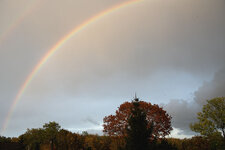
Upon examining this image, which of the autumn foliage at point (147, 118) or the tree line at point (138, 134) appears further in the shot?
the autumn foliage at point (147, 118)

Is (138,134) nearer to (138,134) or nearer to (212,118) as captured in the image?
(138,134)

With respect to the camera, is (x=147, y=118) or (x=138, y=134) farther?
(x=147, y=118)

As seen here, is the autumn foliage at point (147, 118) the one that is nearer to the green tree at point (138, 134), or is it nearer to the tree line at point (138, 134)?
the tree line at point (138, 134)

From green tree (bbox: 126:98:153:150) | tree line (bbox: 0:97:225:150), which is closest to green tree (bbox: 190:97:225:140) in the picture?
tree line (bbox: 0:97:225:150)

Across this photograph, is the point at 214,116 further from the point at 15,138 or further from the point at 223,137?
the point at 15,138

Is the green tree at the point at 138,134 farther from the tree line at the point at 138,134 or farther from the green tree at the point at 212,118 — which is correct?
the green tree at the point at 212,118

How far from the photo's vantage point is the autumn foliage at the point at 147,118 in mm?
35781

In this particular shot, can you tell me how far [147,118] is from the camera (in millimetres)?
35812

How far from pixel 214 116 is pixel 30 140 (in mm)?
40280

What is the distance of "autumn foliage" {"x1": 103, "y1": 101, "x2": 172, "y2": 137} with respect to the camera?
117 feet

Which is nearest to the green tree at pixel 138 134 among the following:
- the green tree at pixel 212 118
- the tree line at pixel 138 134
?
the tree line at pixel 138 134

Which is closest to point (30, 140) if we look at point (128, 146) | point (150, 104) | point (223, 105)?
point (150, 104)

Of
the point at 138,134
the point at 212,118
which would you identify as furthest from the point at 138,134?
the point at 212,118

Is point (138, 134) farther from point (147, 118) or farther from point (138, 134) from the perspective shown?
point (147, 118)
